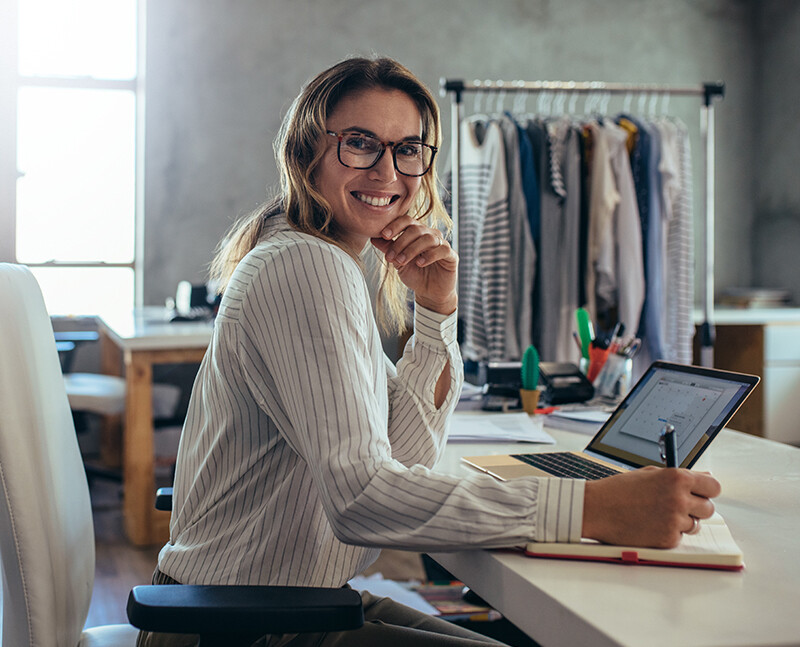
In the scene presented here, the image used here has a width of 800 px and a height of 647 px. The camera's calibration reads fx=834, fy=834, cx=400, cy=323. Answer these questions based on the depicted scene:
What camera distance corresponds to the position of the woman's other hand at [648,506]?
83cm

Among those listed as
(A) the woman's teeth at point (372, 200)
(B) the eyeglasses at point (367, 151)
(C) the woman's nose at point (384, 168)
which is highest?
(B) the eyeglasses at point (367, 151)

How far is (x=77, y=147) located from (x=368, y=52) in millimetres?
1801

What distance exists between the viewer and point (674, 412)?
3.87 feet

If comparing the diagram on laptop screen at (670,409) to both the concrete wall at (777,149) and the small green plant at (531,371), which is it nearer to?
the small green plant at (531,371)

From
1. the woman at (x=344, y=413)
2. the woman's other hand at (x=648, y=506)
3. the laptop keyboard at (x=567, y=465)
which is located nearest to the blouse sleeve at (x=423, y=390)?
the woman at (x=344, y=413)

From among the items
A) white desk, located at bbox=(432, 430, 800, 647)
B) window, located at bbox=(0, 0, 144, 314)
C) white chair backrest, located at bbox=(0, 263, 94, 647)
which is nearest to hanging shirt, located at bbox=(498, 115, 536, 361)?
white desk, located at bbox=(432, 430, 800, 647)

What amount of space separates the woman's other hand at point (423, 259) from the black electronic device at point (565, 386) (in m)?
0.54

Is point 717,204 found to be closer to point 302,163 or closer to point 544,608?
point 302,163

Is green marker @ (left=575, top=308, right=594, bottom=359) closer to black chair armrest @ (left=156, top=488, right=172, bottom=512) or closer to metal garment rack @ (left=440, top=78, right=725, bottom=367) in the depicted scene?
metal garment rack @ (left=440, top=78, right=725, bottom=367)

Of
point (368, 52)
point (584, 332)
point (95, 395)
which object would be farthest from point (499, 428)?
point (368, 52)

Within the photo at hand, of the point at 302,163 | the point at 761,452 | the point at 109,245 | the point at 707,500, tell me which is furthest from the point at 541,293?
the point at 109,245

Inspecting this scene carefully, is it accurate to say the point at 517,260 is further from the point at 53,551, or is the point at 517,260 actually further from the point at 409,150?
the point at 53,551

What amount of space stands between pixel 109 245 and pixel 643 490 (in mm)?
4623

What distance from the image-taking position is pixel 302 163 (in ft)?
3.92
